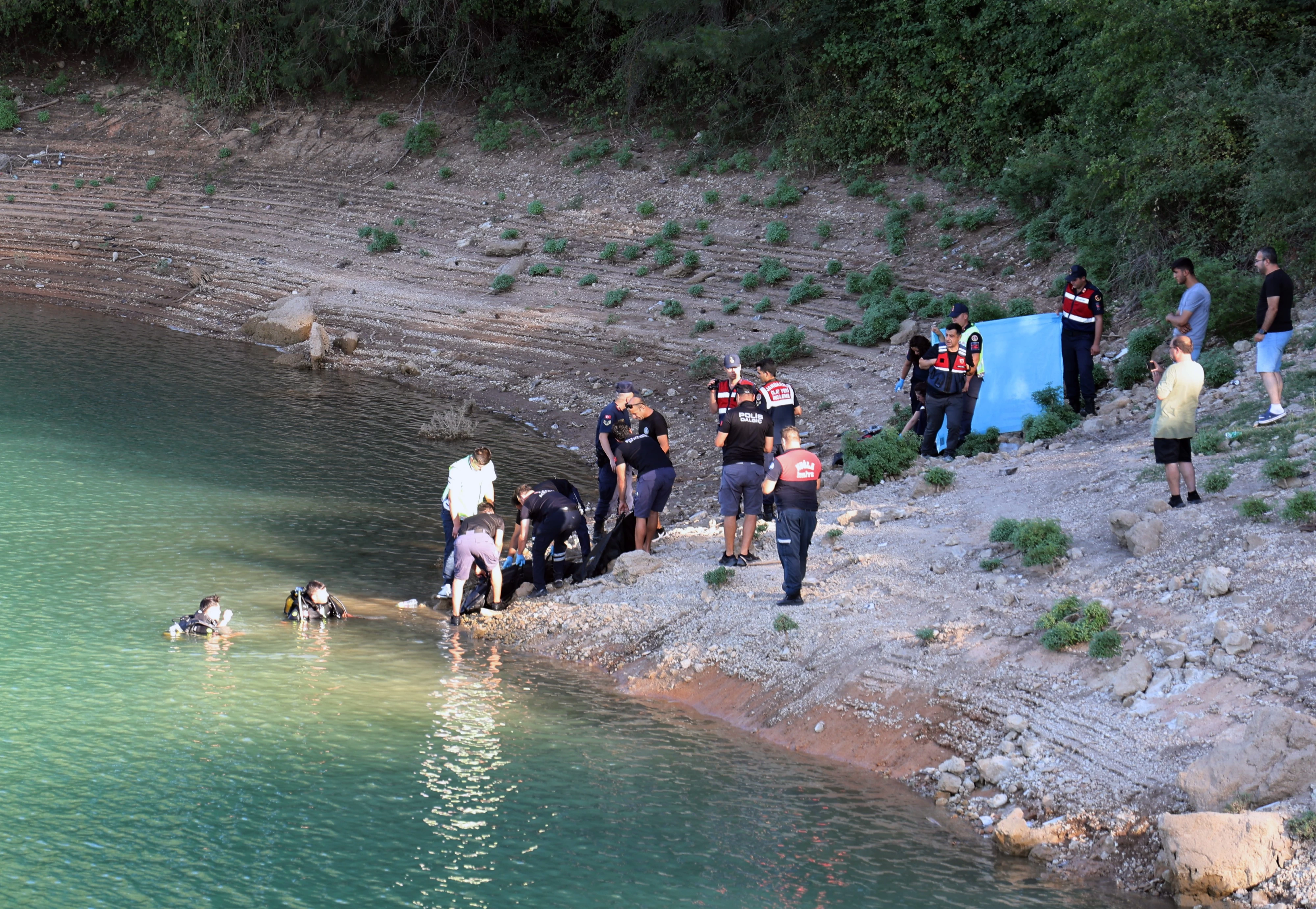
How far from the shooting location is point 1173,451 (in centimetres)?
1184

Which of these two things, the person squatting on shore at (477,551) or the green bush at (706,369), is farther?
the green bush at (706,369)

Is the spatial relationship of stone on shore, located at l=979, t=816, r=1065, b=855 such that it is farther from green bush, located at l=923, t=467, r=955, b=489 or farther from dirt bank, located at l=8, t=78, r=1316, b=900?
green bush, located at l=923, t=467, r=955, b=489

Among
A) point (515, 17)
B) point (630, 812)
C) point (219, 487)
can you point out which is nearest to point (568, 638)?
point (630, 812)

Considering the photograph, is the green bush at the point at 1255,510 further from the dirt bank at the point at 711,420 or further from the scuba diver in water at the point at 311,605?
the scuba diver in water at the point at 311,605

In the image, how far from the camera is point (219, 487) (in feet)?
61.2

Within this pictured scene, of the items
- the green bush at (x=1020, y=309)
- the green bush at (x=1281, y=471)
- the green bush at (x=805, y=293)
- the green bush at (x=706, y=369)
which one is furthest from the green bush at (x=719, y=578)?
the green bush at (x=805, y=293)

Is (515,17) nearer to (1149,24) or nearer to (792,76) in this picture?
(792,76)

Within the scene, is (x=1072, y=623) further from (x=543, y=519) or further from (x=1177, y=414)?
(x=543, y=519)

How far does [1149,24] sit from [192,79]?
28.8 m

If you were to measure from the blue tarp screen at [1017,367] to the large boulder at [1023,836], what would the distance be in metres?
8.51

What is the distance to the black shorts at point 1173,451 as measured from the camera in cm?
1183

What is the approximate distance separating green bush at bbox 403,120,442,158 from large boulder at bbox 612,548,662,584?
22.4m

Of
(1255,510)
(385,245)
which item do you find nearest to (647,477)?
(1255,510)

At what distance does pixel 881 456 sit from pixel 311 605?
7.30 m
